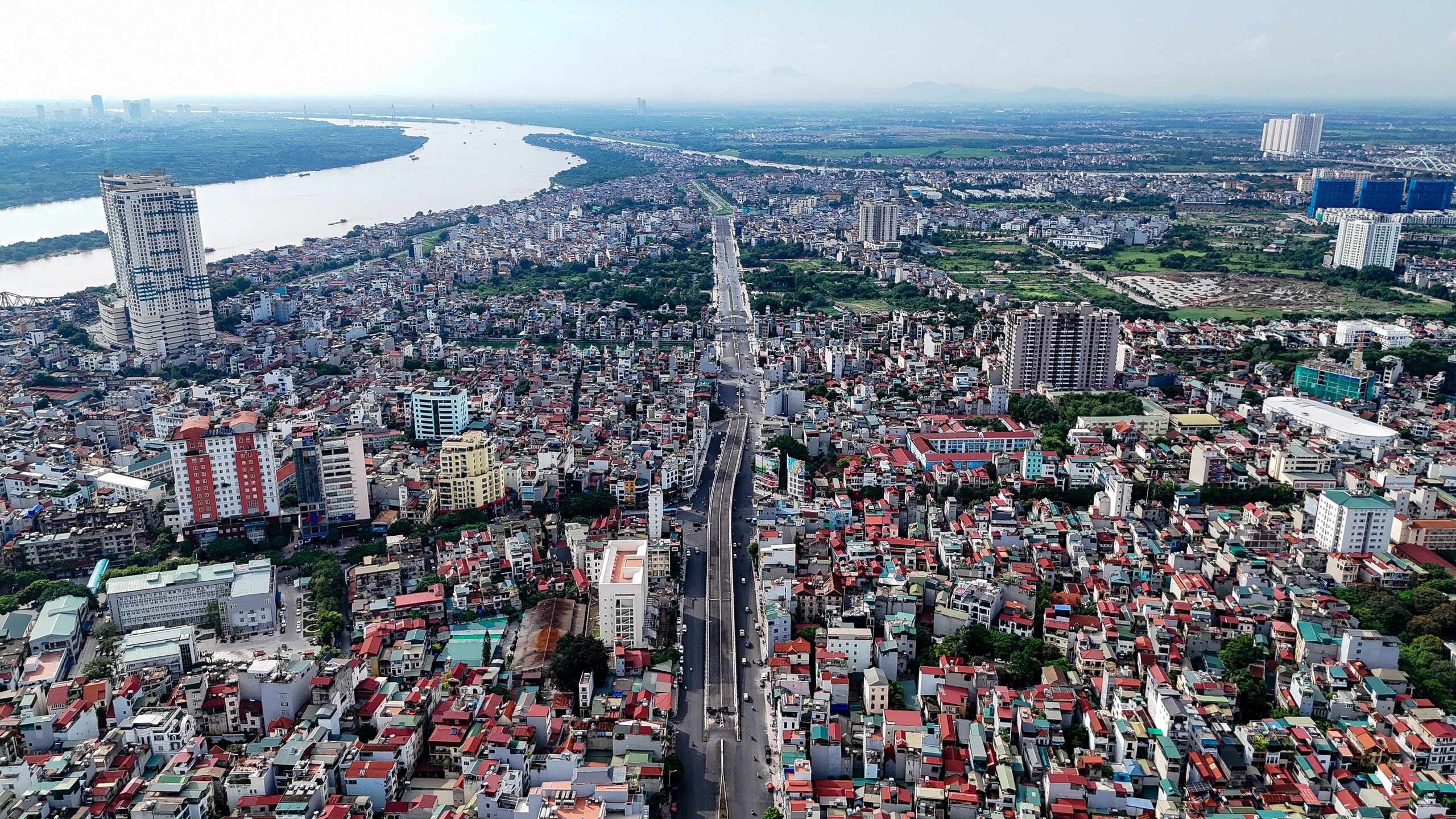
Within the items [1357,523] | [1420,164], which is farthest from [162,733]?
[1420,164]

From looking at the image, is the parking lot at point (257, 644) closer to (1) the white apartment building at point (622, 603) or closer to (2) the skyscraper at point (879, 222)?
(1) the white apartment building at point (622, 603)

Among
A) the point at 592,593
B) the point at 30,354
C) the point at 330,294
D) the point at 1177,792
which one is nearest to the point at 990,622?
the point at 1177,792

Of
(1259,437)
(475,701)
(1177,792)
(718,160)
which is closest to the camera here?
(1177,792)

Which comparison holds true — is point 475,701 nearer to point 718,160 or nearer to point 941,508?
point 941,508

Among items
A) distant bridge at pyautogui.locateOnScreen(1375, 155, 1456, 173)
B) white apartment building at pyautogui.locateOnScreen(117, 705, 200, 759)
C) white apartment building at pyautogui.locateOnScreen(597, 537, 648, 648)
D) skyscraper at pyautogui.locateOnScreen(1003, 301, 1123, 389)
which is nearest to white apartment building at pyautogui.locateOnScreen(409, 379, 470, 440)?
white apartment building at pyautogui.locateOnScreen(597, 537, 648, 648)

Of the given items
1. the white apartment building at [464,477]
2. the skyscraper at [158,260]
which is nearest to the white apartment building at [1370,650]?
the white apartment building at [464,477]

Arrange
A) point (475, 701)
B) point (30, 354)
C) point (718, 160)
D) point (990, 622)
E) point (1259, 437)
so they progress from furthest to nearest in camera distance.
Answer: point (718, 160) → point (30, 354) → point (1259, 437) → point (990, 622) → point (475, 701)

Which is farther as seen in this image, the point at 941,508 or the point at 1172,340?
the point at 1172,340
